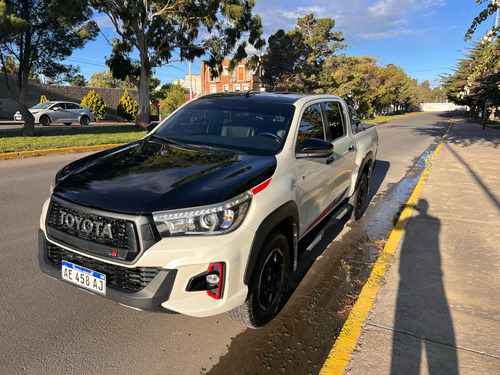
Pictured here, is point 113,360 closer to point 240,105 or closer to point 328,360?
point 328,360

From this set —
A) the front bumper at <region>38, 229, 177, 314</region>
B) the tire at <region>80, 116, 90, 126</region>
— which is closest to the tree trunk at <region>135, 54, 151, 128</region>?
the tire at <region>80, 116, 90, 126</region>

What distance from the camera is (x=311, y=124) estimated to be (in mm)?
3867

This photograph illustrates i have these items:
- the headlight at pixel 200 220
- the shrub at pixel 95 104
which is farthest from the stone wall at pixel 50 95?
the headlight at pixel 200 220

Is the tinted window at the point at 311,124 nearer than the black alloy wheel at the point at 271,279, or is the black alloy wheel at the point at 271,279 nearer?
the black alloy wheel at the point at 271,279

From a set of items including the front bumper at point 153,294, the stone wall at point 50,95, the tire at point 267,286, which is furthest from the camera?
the stone wall at point 50,95

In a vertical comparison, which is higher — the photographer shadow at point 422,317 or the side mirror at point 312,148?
the side mirror at point 312,148

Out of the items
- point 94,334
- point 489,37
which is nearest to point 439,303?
point 94,334

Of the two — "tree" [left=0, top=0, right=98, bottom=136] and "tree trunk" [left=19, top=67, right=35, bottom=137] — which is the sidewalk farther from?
"tree trunk" [left=19, top=67, right=35, bottom=137]

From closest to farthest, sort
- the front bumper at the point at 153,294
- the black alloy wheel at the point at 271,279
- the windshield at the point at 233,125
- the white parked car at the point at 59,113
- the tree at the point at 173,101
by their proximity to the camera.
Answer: the front bumper at the point at 153,294, the black alloy wheel at the point at 271,279, the windshield at the point at 233,125, the white parked car at the point at 59,113, the tree at the point at 173,101

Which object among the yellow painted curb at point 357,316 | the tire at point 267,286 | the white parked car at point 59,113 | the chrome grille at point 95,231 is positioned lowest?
the yellow painted curb at point 357,316

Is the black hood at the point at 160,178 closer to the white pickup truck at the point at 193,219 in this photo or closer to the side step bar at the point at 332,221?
the white pickup truck at the point at 193,219

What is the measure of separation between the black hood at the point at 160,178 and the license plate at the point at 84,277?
46cm

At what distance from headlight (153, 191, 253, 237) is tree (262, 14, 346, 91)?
127 ft

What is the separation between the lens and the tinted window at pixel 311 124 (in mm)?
3591
